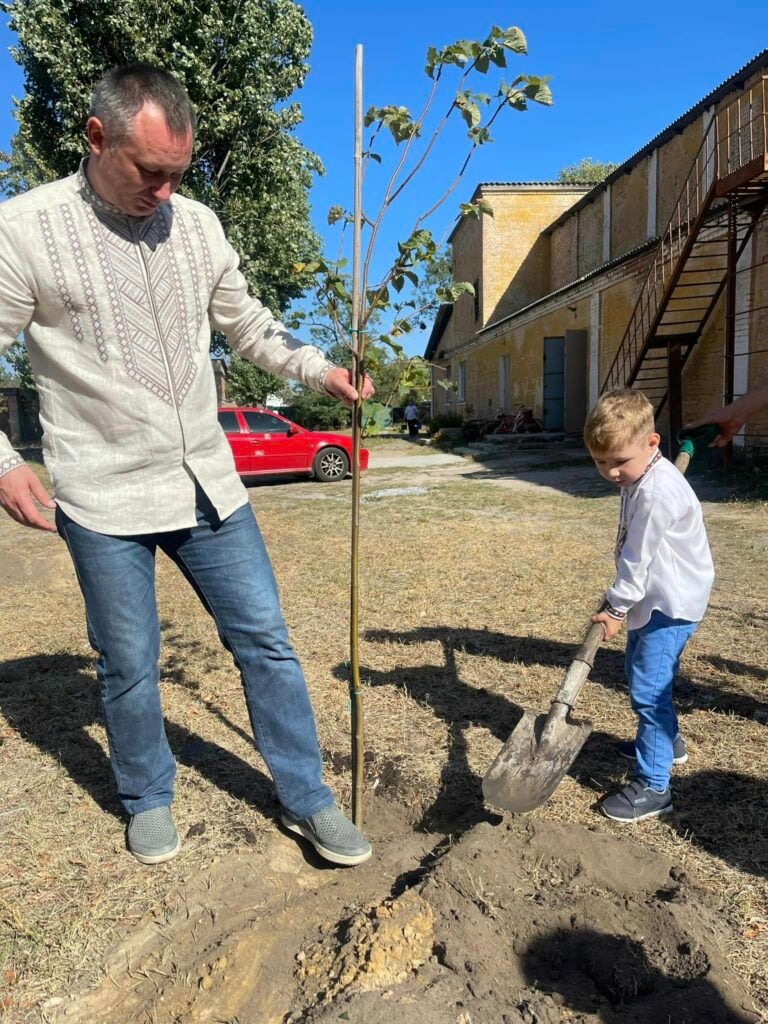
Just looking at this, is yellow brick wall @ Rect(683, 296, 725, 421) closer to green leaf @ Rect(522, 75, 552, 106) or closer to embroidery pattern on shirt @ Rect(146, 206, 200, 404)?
green leaf @ Rect(522, 75, 552, 106)

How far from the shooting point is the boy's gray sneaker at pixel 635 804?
92.0 inches

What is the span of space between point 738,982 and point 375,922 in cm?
84

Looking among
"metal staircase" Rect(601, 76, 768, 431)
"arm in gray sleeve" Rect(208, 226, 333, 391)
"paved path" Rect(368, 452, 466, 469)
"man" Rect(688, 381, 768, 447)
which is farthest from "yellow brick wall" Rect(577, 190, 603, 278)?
"arm in gray sleeve" Rect(208, 226, 333, 391)

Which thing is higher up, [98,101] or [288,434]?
[98,101]

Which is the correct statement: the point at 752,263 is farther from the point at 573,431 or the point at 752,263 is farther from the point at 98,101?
the point at 98,101

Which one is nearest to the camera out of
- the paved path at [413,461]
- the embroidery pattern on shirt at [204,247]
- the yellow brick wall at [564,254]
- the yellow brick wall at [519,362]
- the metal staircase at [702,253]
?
the embroidery pattern on shirt at [204,247]

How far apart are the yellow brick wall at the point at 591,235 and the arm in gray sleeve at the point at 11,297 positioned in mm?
22259

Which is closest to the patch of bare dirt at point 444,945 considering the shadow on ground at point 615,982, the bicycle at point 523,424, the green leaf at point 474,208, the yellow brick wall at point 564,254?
the shadow on ground at point 615,982

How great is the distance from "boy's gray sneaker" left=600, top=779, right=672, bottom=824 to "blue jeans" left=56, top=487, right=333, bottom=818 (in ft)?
3.00

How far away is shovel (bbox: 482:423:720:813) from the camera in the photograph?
2225mm

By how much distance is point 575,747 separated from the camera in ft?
7.58

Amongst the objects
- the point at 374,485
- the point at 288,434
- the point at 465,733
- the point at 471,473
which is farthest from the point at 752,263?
the point at 465,733

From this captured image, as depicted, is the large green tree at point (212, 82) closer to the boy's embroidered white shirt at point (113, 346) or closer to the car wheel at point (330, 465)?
the car wheel at point (330, 465)

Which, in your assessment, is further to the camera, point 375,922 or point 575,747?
point 575,747
